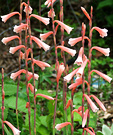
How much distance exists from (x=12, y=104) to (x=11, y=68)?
3.06 meters

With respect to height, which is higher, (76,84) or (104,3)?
(104,3)

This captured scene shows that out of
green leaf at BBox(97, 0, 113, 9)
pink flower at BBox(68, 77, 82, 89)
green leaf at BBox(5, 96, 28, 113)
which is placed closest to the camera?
pink flower at BBox(68, 77, 82, 89)

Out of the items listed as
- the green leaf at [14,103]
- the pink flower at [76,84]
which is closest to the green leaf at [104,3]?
the green leaf at [14,103]

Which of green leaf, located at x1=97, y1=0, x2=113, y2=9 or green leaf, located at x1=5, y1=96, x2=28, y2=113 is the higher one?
green leaf, located at x1=97, y1=0, x2=113, y2=9

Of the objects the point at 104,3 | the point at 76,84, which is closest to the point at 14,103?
the point at 76,84

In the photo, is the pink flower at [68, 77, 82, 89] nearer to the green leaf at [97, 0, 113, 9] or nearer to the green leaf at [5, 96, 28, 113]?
the green leaf at [5, 96, 28, 113]

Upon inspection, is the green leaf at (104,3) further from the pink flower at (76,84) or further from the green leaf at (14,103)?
the pink flower at (76,84)

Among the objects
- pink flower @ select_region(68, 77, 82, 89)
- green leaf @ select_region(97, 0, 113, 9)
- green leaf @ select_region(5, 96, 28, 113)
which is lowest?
green leaf @ select_region(5, 96, 28, 113)

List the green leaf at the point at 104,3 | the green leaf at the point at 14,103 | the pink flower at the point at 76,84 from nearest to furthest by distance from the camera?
the pink flower at the point at 76,84 < the green leaf at the point at 14,103 < the green leaf at the point at 104,3

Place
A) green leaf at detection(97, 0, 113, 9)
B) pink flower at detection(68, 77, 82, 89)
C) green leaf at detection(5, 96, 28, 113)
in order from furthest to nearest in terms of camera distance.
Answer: green leaf at detection(97, 0, 113, 9) → green leaf at detection(5, 96, 28, 113) → pink flower at detection(68, 77, 82, 89)

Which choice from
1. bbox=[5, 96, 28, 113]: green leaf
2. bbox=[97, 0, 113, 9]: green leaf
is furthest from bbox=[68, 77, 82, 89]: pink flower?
bbox=[97, 0, 113, 9]: green leaf

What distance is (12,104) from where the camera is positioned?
2449 mm

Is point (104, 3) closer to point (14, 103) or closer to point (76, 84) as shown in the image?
point (14, 103)

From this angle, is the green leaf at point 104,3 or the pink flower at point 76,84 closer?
the pink flower at point 76,84
